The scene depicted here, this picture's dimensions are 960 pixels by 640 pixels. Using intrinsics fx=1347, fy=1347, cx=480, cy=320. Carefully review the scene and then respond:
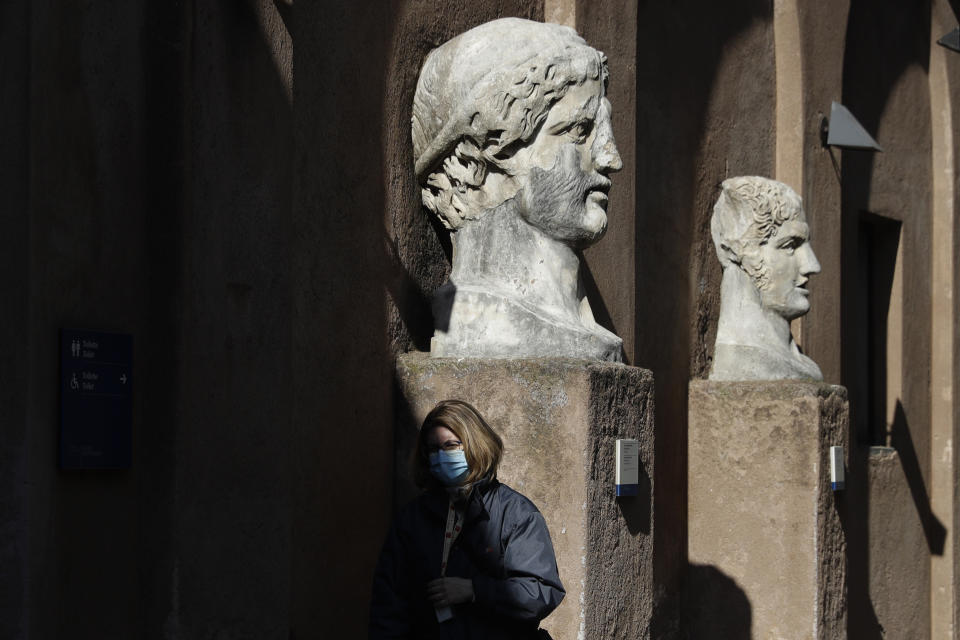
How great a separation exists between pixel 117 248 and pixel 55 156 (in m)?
0.29

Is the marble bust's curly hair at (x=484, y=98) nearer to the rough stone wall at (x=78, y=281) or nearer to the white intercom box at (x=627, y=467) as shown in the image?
the white intercom box at (x=627, y=467)

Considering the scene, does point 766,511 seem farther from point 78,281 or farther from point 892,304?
point 78,281

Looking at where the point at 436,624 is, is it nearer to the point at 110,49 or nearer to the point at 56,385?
the point at 56,385

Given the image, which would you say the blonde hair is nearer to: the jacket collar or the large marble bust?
the jacket collar

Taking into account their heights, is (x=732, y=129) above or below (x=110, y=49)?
above

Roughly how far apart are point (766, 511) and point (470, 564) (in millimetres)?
3357

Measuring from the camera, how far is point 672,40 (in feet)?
22.9

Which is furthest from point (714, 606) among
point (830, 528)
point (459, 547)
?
point (459, 547)

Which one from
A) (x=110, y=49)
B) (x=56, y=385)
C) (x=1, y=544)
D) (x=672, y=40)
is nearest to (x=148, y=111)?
(x=110, y=49)

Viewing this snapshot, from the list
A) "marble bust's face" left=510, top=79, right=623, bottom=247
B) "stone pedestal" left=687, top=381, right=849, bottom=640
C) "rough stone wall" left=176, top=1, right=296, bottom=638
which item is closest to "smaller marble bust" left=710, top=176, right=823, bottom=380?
"stone pedestal" left=687, top=381, right=849, bottom=640

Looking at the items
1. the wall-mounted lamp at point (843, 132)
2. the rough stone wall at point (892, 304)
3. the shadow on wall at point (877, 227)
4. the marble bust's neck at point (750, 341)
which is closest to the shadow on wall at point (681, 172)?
the marble bust's neck at point (750, 341)

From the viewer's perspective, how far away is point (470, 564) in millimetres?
3205

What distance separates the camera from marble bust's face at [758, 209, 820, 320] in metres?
6.59

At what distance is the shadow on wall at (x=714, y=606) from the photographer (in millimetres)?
6426
